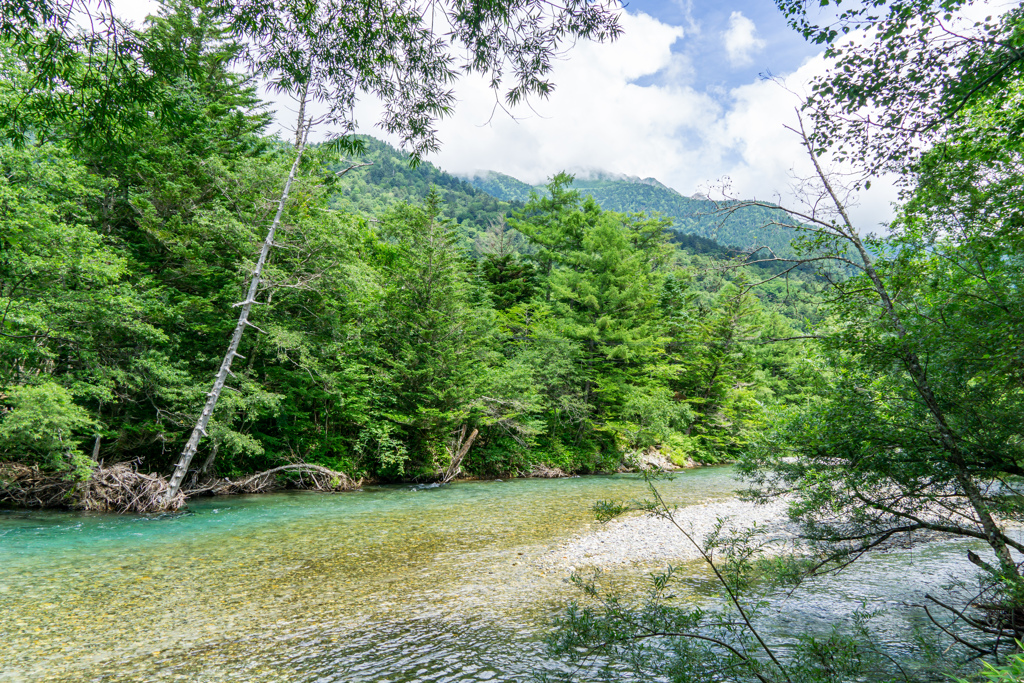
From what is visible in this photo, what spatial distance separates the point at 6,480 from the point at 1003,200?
1752 centimetres

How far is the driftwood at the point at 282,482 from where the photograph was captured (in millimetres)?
13492

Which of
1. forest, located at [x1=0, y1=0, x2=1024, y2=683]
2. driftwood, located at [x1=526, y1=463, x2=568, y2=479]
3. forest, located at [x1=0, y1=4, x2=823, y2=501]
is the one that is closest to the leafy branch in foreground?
forest, located at [x1=0, y1=0, x2=1024, y2=683]

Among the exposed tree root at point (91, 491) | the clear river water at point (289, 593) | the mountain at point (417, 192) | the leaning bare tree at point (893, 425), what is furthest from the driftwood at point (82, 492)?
the mountain at point (417, 192)

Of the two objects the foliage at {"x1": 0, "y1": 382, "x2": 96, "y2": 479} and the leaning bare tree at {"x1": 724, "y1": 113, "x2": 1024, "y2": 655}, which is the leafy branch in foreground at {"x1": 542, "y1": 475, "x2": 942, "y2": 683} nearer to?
the leaning bare tree at {"x1": 724, "y1": 113, "x2": 1024, "y2": 655}

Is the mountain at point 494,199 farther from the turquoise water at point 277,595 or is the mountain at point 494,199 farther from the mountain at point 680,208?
the turquoise water at point 277,595

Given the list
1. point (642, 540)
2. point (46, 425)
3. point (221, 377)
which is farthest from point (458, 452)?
point (46, 425)

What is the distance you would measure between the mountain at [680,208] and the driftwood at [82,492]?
12.6 m

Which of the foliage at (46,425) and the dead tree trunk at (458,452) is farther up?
the foliage at (46,425)

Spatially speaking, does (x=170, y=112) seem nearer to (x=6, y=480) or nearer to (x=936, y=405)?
(x=936, y=405)

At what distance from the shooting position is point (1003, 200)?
4.41m

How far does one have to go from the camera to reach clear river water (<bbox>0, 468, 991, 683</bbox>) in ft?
14.5

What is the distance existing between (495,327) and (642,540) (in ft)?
39.6

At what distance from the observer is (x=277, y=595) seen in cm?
612

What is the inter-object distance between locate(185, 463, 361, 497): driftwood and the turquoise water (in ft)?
8.16
